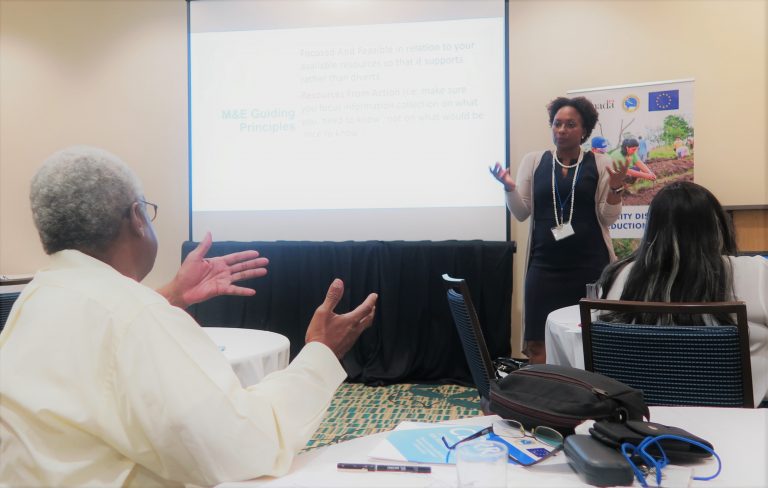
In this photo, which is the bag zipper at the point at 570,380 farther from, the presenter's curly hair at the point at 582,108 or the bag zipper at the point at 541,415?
the presenter's curly hair at the point at 582,108

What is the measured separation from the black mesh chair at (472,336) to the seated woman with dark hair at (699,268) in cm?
53

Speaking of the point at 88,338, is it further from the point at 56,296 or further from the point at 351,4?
the point at 351,4

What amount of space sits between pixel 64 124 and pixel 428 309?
360 cm

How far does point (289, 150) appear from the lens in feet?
14.9

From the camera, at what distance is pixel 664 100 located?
414cm

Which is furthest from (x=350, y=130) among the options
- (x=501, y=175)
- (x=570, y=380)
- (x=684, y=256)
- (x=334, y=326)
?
(x=570, y=380)

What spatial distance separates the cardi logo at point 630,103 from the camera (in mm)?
4160

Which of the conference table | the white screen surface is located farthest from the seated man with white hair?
the white screen surface

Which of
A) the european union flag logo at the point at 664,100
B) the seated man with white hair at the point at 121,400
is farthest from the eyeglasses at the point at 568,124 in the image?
the seated man with white hair at the point at 121,400

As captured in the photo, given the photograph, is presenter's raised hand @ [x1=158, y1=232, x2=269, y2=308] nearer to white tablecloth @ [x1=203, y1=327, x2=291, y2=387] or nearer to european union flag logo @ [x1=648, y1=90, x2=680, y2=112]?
white tablecloth @ [x1=203, y1=327, x2=291, y2=387]

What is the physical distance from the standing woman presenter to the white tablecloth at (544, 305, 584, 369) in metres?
0.92

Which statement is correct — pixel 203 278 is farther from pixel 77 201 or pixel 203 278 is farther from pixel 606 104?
pixel 606 104

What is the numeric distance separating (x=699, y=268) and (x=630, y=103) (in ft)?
9.08

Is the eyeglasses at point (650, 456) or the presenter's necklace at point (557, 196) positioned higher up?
the presenter's necklace at point (557, 196)
